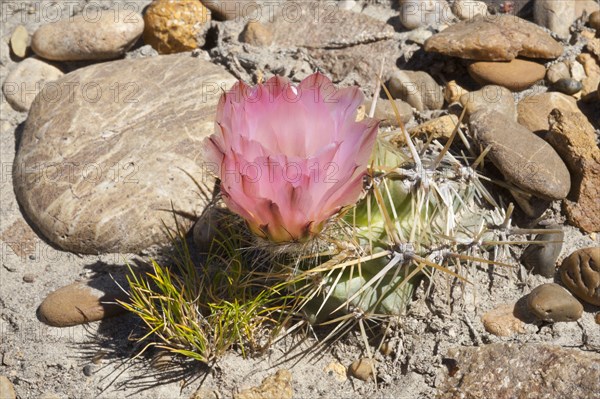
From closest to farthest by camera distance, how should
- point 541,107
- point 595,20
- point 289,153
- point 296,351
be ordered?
point 289,153 < point 296,351 < point 541,107 < point 595,20

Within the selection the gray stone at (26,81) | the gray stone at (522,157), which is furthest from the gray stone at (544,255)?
the gray stone at (26,81)

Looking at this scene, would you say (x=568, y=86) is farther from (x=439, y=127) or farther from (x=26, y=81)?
(x=26, y=81)

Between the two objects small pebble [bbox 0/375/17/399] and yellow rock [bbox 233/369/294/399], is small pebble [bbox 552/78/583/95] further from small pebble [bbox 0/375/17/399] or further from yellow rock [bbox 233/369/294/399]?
small pebble [bbox 0/375/17/399]

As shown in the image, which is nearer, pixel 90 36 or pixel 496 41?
pixel 496 41

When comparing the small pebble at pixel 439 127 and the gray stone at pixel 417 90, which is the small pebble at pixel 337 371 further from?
the gray stone at pixel 417 90

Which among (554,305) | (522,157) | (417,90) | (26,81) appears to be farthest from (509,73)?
(26,81)

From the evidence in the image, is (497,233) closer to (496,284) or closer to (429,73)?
(496,284)

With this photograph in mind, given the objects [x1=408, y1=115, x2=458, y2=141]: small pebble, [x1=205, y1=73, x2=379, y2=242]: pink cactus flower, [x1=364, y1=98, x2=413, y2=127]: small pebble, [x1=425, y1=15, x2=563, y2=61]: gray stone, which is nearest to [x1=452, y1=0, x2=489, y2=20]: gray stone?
[x1=425, y1=15, x2=563, y2=61]: gray stone
